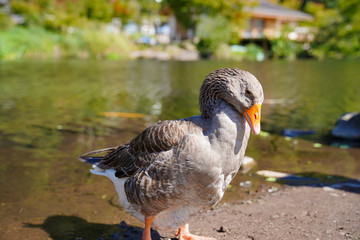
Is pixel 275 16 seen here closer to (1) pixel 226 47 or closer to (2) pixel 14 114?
(1) pixel 226 47

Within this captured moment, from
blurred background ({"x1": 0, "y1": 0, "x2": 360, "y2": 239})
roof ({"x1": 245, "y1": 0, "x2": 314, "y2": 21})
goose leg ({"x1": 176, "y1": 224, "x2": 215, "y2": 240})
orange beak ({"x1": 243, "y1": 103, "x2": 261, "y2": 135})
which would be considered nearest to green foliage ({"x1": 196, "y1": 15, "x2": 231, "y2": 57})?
roof ({"x1": 245, "y1": 0, "x2": 314, "y2": 21})

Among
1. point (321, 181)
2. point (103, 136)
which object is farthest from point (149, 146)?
point (103, 136)

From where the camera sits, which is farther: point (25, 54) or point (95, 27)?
point (95, 27)

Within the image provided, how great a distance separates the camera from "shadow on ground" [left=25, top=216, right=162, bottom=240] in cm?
422

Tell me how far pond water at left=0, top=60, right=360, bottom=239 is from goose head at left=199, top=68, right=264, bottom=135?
2202 millimetres

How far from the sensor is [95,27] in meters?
44.8

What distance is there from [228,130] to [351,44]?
52.7 meters

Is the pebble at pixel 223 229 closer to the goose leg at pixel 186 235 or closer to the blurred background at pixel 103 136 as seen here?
the goose leg at pixel 186 235

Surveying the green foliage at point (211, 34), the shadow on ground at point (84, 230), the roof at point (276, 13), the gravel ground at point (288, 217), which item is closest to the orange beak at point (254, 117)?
the gravel ground at point (288, 217)

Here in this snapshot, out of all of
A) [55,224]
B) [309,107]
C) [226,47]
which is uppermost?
[55,224]

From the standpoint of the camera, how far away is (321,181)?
5.83m

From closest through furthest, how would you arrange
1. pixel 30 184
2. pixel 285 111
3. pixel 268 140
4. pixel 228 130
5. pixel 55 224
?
pixel 228 130
pixel 55 224
pixel 30 184
pixel 268 140
pixel 285 111

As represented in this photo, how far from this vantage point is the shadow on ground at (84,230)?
13.8ft

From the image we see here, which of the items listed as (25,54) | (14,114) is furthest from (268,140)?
(25,54)
